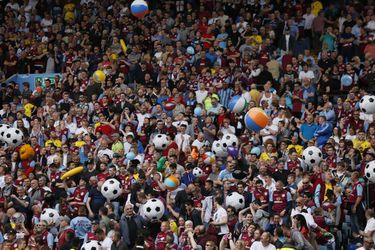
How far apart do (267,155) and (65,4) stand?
1145cm

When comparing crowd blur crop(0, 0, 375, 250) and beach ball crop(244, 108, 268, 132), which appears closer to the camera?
crowd blur crop(0, 0, 375, 250)

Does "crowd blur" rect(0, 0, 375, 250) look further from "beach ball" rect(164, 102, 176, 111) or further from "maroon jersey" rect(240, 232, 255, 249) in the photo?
"beach ball" rect(164, 102, 176, 111)

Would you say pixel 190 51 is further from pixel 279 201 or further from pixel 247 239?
pixel 247 239

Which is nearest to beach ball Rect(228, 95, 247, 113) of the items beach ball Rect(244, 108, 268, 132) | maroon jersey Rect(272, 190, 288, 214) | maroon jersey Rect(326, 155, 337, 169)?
beach ball Rect(244, 108, 268, 132)

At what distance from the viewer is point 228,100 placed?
79.9 ft

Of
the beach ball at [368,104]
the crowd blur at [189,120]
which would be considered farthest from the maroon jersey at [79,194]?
the beach ball at [368,104]

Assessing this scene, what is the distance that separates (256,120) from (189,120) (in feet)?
9.13

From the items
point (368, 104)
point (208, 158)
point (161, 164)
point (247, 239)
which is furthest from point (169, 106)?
point (247, 239)

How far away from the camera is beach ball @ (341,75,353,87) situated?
24.2m

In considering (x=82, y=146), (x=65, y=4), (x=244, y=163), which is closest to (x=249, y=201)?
(x=244, y=163)

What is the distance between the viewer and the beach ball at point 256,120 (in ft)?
68.3

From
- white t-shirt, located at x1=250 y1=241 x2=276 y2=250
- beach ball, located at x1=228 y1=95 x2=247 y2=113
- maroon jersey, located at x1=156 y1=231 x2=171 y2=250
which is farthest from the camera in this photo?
beach ball, located at x1=228 y1=95 x2=247 y2=113

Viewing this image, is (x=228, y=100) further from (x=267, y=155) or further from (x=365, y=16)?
(x=365, y=16)

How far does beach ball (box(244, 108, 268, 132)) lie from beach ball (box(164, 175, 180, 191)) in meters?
1.91
